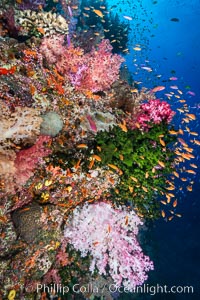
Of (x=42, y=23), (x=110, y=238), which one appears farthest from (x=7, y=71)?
(x=110, y=238)

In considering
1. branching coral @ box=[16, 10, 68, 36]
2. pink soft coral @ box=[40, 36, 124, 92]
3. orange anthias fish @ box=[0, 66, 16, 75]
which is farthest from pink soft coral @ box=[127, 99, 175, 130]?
branching coral @ box=[16, 10, 68, 36]

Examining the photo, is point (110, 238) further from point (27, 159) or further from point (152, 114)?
point (152, 114)

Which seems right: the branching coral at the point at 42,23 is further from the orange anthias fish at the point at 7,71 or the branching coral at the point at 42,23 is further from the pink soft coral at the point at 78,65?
the orange anthias fish at the point at 7,71

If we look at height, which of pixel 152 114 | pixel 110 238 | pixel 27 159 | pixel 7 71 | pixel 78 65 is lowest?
pixel 110 238

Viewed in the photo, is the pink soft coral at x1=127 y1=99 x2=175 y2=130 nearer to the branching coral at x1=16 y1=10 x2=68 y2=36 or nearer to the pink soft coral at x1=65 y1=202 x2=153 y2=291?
the pink soft coral at x1=65 y1=202 x2=153 y2=291

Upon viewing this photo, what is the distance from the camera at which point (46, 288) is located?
6.65 metres

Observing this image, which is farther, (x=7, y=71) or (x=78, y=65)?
(x=78, y=65)

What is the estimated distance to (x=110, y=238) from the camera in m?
5.96

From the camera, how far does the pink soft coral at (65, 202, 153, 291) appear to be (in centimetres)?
580

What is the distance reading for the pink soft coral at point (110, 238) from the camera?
5.80m

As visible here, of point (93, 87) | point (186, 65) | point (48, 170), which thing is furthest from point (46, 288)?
point (186, 65)

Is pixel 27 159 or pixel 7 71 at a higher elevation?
pixel 7 71

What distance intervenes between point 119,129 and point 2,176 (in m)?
2.73

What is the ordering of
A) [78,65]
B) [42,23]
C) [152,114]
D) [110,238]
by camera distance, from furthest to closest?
[42,23] → [110,238] → [78,65] → [152,114]
